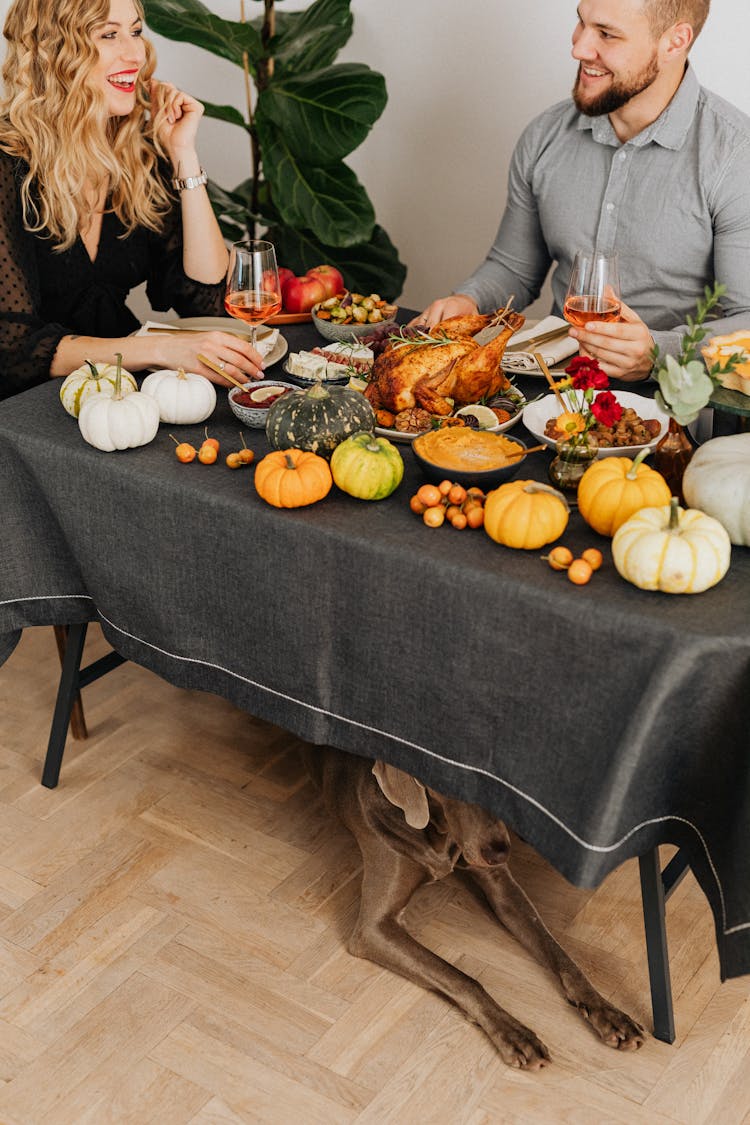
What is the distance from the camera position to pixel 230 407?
187cm

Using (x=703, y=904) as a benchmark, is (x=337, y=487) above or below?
above

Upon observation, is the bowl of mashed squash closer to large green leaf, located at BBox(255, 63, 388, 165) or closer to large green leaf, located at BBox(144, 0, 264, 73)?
large green leaf, located at BBox(255, 63, 388, 165)

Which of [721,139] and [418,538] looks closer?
[418,538]

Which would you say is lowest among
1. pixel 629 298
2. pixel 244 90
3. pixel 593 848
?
pixel 593 848

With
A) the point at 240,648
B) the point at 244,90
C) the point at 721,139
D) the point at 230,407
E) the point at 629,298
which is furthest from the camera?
the point at 244,90

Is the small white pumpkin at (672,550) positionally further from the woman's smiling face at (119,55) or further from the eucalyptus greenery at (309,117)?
the eucalyptus greenery at (309,117)

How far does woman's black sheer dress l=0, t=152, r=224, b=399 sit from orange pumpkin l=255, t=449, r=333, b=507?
0.78 metres

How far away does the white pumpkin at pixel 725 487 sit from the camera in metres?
1.41

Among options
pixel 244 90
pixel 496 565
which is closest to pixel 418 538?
pixel 496 565

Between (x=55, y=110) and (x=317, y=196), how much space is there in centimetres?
102

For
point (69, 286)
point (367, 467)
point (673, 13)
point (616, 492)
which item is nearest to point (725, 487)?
point (616, 492)

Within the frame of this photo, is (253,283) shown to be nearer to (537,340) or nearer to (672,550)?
(537,340)

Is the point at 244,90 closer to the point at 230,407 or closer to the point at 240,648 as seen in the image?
the point at 230,407

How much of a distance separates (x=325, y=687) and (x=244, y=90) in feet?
9.28
